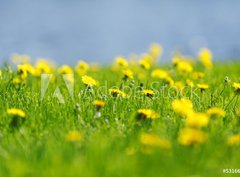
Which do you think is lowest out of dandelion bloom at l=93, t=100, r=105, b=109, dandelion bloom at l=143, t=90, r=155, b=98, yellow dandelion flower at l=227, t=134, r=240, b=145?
yellow dandelion flower at l=227, t=134, r=240, b=145

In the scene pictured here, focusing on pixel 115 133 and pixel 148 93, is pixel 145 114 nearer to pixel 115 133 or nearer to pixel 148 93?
pixel 115 133

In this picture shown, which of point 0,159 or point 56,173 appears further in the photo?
point 0,159

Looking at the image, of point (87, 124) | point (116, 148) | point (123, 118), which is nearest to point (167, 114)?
point (123, 118)

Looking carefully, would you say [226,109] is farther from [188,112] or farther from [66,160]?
[66,160]

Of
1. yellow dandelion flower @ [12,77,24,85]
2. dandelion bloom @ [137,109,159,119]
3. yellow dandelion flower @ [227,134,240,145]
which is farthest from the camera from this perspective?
yellow dandelion flower @ [12,77,24,85]

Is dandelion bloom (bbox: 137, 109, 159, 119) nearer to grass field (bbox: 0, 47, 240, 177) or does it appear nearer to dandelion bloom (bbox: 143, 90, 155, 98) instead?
grass field (bbox: 0, 47, 240, 177)

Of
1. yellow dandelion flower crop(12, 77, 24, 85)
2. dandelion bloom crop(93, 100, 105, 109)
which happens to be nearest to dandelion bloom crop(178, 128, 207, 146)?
dandelion bloom crop(93, 100, 105, 109)

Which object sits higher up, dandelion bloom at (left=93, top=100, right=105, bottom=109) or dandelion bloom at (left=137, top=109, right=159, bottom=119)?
dandelion bloom at (left=93, top=100, right=105, bottom=109)

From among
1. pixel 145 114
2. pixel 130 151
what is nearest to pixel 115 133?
pixel 145 114
